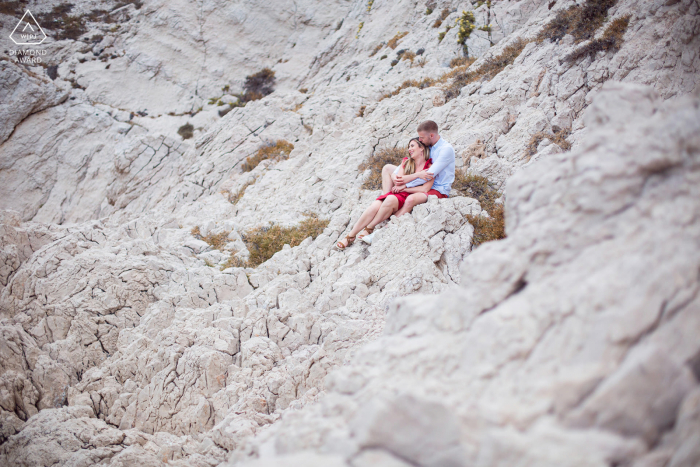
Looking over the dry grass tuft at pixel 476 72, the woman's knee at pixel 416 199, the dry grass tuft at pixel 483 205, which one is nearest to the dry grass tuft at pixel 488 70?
the dry grass tuft at pixel 476 72

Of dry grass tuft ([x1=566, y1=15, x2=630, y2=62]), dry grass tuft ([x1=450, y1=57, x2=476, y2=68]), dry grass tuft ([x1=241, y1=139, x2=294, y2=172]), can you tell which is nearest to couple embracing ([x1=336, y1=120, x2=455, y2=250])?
dry grass tuft ([x1=566, y1=15, x2=630, y2=62])

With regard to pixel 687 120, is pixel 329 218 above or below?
below

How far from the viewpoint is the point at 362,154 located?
12922mm

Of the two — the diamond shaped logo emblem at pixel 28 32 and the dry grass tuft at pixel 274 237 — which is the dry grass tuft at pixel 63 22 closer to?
the diamond shaped logo emblem at pixel 28 32

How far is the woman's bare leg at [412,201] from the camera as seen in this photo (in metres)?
8.23

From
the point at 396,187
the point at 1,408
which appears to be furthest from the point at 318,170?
the point at 1,408

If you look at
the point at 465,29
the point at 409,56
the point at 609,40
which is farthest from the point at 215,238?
the point at 465,29

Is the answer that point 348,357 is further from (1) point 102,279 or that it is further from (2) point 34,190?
(2) point 34,190

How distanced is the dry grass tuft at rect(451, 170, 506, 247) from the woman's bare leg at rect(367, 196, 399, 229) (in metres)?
1.66

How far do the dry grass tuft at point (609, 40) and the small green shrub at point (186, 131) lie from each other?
64.4 ft

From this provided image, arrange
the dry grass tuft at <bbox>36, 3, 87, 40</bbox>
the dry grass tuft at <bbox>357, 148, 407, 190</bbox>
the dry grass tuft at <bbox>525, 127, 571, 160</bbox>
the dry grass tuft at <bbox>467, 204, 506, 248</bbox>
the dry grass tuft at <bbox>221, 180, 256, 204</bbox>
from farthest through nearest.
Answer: the dry grass tuft at <bbox>36, 3, 87, 40</bbox> → the dry grass tuft at <bbox>221, 180, 256, 204</bbox> → the dry grass tuft at <bbox>357, 148, 407, 190</bbox> → the dry grass tuft at <bbox>525, 127, 571, 160</bbox> → the dry grass tuft at <bbox>467, 204, 506, 248</bbox>

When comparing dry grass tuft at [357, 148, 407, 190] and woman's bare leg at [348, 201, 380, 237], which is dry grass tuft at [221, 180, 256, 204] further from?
woman's bare leg at [348, 201, 380, 237]

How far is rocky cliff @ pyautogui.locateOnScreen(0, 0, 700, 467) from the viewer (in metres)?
2.52

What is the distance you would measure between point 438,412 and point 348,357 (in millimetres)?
3437
